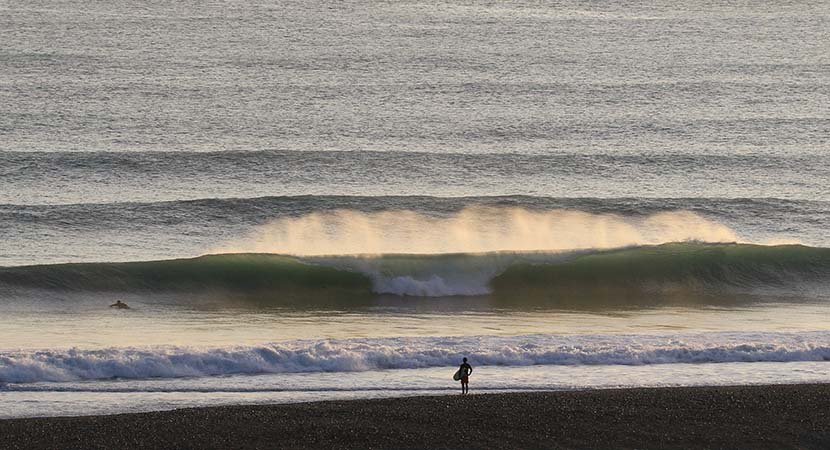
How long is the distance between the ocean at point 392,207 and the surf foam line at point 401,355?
5 cm

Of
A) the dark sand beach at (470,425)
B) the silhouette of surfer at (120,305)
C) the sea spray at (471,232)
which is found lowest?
the dark sand beach at (470,425)

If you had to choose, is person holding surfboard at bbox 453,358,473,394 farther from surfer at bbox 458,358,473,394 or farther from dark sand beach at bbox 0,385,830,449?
dark sand beach at bbox 0,385,830,449

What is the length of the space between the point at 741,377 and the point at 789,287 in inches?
367

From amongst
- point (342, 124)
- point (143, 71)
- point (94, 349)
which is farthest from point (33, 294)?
point (143, 71)

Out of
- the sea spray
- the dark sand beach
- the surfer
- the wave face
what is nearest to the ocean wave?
the wave face

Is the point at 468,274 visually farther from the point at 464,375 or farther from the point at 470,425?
the point at 470,425

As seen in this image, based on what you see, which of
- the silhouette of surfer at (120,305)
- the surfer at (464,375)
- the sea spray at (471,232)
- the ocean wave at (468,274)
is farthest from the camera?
the sea spray at (471,232)

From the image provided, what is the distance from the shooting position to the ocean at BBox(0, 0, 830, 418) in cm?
1920

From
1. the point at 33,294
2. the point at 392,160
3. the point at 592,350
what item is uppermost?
the point at 392,160

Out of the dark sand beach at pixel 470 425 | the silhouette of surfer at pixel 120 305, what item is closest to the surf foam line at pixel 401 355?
the dark sand beach at pixel 470 425

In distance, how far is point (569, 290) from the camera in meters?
26.8

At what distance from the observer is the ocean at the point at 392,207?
1920cm

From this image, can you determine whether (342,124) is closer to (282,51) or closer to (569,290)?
(282,51)

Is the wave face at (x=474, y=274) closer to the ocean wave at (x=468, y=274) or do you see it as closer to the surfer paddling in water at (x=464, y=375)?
the ocean wave at (x=468, y=274)
